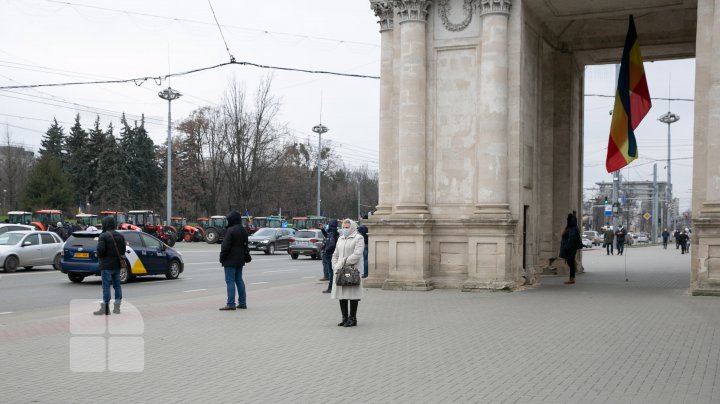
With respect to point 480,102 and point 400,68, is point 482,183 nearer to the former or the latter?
point 480,102

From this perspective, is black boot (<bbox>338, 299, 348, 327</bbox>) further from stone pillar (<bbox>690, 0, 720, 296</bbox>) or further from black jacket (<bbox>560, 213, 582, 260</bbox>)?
black jacket (<bbox>560, 213, 582, 260</bbox>)

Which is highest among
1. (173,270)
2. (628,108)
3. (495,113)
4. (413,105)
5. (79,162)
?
(79,162)

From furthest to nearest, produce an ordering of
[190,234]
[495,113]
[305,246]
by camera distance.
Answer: [190,234], [305,246], [495,113]

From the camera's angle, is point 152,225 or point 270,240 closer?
point 270,240

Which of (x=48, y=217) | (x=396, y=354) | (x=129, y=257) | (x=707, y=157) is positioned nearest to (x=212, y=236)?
(x=48, y=217)

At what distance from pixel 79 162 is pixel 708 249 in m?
83.0

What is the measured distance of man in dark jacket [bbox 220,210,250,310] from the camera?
15.1 meters

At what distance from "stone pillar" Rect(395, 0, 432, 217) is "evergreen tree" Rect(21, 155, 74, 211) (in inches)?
2766

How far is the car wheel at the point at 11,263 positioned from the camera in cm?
2731

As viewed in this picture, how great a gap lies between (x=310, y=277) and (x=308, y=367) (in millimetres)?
17761

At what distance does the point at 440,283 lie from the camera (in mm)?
19703

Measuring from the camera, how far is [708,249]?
17.1 meters

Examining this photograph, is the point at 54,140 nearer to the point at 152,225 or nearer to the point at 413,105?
the point at 152,225

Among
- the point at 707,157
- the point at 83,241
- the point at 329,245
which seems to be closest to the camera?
the point at 707,157
